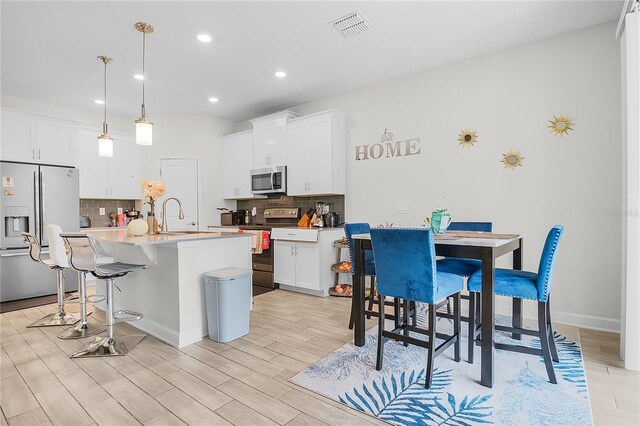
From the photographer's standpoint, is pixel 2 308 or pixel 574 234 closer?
pixel 574 234

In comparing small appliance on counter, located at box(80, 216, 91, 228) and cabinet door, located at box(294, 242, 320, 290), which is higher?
small appliance on counter, located at box(80, 216, 91, 228)

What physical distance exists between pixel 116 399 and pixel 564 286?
392cm

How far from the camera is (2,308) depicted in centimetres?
399

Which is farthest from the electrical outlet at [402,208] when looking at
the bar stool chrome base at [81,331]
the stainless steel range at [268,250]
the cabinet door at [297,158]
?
the bar stool chrome base at [81,331]

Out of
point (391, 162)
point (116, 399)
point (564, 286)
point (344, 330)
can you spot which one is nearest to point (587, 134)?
point (564, 286)

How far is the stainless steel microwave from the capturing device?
5.16 metres

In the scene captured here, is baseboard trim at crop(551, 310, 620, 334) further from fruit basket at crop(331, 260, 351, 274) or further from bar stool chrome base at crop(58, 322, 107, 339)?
bar stool chrome base at crop(58, 322, 107, 339)

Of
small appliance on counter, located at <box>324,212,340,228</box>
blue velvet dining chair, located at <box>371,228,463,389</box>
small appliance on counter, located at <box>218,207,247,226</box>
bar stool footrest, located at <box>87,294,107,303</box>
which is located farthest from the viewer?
small appliance on counter, located at <box>218,207,247,226</box>

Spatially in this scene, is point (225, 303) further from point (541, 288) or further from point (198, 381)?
point (541, 288)

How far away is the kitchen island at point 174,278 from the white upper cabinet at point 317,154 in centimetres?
171

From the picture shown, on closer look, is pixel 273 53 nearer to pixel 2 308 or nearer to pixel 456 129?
pixel 456 129

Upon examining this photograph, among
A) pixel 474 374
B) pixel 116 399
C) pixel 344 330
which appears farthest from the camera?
pixel 344 330

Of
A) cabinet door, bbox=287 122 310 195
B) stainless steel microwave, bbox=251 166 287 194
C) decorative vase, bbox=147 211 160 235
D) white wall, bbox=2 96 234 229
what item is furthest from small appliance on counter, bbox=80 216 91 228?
cabinet door, bbox=287 122 310 195

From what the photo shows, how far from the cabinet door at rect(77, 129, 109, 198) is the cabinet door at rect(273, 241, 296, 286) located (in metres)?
3.17
